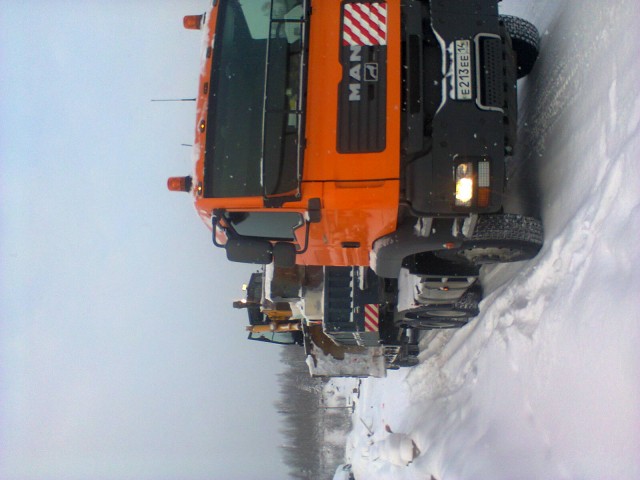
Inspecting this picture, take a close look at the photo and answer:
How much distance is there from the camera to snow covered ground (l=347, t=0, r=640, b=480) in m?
3.05

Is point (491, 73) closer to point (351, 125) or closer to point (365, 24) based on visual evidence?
point (365, 24)

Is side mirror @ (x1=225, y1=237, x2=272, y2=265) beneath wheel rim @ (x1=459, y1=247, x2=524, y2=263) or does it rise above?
above

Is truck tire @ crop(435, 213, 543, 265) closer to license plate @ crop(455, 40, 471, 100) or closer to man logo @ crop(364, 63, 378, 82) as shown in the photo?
license plate @ crop(455, 40, 471, 100)

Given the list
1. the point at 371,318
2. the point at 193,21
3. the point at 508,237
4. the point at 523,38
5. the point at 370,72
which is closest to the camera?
the point at 370,72

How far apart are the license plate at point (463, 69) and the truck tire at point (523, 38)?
0.96m

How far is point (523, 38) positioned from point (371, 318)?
462cm

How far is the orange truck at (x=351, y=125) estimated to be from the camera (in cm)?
358

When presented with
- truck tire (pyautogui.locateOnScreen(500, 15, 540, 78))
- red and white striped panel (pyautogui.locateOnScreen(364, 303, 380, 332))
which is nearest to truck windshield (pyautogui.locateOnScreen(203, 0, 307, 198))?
truck tire (pyautogui.locateOnScreen(500, 15, 540, 78))

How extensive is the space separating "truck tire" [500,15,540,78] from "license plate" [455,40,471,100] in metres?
0.96

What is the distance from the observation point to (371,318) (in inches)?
313

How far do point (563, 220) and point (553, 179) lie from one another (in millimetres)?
491

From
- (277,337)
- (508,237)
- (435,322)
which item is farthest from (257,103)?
(277,337)

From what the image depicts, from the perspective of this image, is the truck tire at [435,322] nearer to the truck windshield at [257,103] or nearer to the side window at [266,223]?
the side window at [266,223]

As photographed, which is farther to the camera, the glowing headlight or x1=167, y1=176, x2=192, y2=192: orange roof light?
x1=167, y1=176, x2=192, y2=192: orange roof light
